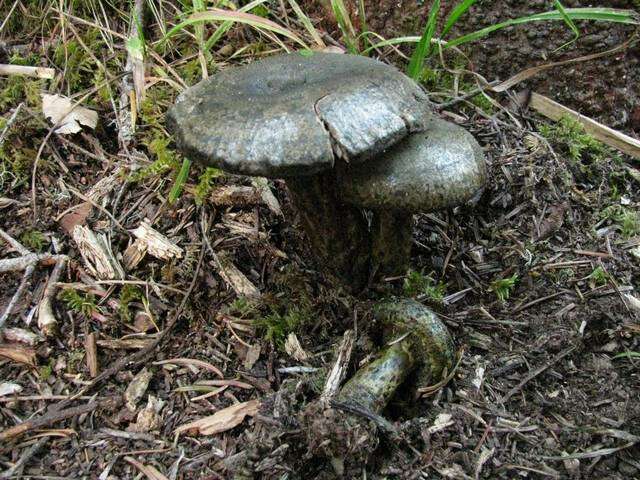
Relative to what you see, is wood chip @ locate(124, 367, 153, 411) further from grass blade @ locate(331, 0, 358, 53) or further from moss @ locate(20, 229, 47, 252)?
grass blade @ locate(331, 0, 358, 53)

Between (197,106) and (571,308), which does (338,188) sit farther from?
(571,308)

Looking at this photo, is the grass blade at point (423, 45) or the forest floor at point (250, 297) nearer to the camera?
the forest floor at point (250, 297)

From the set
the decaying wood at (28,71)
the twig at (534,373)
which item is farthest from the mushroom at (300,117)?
the decaying wood at (28,71)

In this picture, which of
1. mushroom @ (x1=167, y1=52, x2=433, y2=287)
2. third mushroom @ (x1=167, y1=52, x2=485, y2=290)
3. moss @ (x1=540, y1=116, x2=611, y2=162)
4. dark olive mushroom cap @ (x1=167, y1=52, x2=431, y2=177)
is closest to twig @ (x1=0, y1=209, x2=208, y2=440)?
third mushroom @ (x1=167, y1=52, x2=485, y2=290)

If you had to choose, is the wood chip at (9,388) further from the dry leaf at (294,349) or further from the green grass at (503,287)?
the green grass at (503,287)

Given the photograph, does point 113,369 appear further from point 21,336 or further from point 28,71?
point 28,71

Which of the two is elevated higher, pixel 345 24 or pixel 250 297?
pixel 345 24

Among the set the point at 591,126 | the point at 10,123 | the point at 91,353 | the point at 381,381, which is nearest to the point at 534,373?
the point at 381,381
